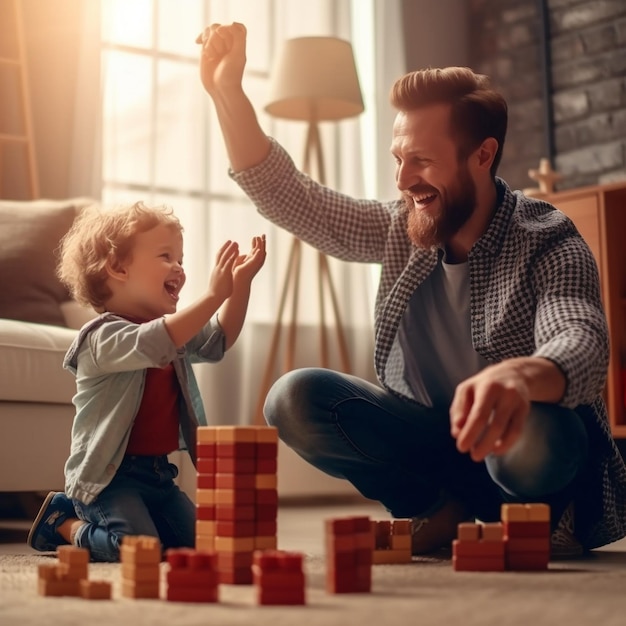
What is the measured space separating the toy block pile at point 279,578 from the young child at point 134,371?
59 cm

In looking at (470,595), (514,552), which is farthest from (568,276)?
(470,595)

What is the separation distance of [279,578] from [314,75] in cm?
240

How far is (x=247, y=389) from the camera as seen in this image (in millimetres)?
3559

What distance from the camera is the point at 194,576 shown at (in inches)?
45.7

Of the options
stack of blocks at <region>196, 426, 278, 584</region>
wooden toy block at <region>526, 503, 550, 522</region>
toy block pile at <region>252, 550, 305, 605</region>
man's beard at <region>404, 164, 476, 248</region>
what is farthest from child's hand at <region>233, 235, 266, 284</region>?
toy block pile at <region>252, 550, 305, 605</region>

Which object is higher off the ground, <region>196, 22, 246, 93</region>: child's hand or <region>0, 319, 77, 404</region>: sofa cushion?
<region>196, 22, 246, 93</region>: child's hand

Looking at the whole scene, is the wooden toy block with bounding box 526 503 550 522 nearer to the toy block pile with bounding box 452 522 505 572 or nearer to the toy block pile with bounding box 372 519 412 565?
the toy block pile with bounding box 452 522 505 572

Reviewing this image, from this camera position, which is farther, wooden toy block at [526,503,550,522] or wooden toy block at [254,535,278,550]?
wooden toy block at [526,503,550,522]

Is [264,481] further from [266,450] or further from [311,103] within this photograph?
[311,103]

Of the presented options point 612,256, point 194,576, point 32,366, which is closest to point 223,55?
point 32,366

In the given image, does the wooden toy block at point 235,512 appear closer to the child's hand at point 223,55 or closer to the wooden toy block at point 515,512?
the wooden toy block at point 515,512

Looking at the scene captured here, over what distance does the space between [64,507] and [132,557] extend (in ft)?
2.16

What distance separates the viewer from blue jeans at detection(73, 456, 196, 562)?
1.69m

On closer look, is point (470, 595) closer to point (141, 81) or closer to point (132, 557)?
point (132, 557)
